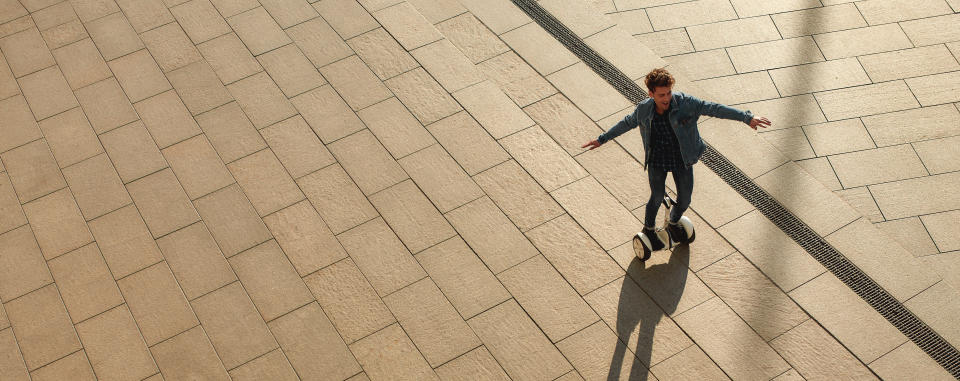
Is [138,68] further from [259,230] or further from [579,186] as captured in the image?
[579,186]

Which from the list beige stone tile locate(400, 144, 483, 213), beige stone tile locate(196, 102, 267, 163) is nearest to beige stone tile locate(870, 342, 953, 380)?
beige stone tile locate(400, 144, 483, 213)

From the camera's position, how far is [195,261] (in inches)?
269

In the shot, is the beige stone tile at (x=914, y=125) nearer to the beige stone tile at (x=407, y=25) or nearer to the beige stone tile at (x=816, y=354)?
the beige stone tile at (x=816, y=354)

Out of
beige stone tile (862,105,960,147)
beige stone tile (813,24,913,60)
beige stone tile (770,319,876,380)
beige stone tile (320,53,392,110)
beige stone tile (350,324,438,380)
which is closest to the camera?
beige stone tile (770,319,876,380)

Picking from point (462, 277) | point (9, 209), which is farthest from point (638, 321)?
point (9, 209)

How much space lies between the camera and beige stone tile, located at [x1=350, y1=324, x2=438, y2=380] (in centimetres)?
596

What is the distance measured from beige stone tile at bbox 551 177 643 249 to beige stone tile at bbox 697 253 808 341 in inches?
28.0

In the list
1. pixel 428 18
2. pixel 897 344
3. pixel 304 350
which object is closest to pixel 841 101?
pixel 897 344

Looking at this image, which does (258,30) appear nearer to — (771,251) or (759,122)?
(759,122)

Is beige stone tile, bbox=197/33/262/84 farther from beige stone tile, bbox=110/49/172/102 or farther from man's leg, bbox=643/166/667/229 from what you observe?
man's leg, bbox=643/166/667/229

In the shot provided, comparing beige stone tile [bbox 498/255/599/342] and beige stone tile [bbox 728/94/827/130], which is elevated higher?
beige stone tile [bbox 728/94/827/130]

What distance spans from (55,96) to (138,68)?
2.80 feet

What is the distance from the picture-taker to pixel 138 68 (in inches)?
339

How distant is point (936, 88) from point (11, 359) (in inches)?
329
